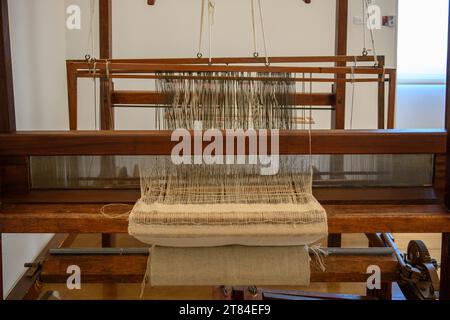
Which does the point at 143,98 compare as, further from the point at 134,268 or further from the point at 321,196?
the point at 321,196

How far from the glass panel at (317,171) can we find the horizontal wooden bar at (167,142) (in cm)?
6

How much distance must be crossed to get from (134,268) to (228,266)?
26cm

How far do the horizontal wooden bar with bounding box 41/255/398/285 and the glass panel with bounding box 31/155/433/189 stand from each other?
0.18m

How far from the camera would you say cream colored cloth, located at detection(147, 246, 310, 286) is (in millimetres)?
940

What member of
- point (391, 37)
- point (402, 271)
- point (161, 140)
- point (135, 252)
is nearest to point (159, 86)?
point (161, 140)

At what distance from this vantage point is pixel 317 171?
1072 millimetres

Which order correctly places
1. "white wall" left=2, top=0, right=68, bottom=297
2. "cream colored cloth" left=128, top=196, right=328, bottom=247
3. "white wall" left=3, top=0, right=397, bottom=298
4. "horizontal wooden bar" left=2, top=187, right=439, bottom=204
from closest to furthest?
1. "cream colored cloth" left=128, top=196, right=328, bottom=247
2. "horizontal wooden bar" left=2, top=187, right=439, bottom=204
3. "white wall" left=2, top=0, right=68, bottom=297
4. "white wall" left=3, top=0, right=397, bottom=298

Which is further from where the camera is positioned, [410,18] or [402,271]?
[410,18]

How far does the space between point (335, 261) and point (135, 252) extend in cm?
47

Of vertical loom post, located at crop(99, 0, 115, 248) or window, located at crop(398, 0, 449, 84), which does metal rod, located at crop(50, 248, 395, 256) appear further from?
window, located at crop(398, 0, 449, 84)

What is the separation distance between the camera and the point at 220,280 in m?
0.95

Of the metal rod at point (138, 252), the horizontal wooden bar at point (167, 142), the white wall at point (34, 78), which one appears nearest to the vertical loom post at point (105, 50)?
the white wall at point (34, 78)

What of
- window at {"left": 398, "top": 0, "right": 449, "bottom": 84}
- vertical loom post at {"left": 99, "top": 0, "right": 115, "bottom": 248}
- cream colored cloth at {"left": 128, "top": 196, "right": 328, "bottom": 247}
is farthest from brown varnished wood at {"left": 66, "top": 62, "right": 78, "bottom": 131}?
window at {"left": 398, "top": 0, "right": 449, "bottom": 84}
